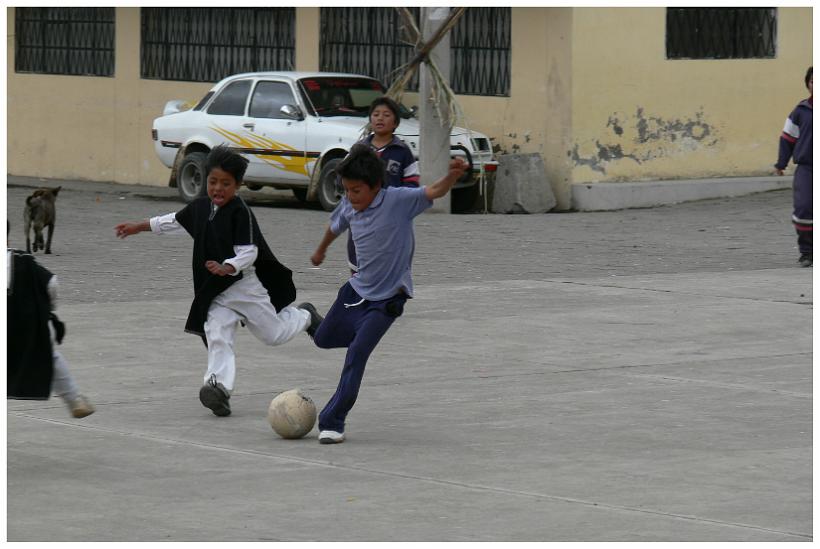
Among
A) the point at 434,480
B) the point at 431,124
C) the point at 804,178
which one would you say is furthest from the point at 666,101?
the point at 434,480

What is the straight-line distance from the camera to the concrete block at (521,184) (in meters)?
21.0

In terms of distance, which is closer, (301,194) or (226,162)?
(226,162)

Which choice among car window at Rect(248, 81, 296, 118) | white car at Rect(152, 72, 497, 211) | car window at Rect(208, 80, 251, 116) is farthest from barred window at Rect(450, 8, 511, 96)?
car window at Rect(208, 80, 251, 116)

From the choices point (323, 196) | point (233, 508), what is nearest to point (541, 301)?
point (233, 508)

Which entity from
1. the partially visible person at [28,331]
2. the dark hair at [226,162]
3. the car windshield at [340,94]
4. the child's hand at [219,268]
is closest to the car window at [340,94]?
the car windshield at [340,94]

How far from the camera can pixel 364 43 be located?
23.3 meters

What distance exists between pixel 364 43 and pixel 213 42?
8.73 feet

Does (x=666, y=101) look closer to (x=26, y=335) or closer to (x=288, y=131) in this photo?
(x=288, y=131)

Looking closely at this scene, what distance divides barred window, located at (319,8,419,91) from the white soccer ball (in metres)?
14.7

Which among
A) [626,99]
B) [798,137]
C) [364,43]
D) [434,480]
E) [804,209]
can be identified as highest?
[364,43]

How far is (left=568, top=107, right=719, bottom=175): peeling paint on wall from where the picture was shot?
21500mm

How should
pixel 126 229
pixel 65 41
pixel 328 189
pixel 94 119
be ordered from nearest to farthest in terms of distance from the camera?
pixel 126 229
pixel 328 189
pixel 94 119
pixel 65 41

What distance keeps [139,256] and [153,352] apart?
570 cm

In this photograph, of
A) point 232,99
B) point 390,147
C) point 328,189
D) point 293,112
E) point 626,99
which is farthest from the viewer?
point 626,99
